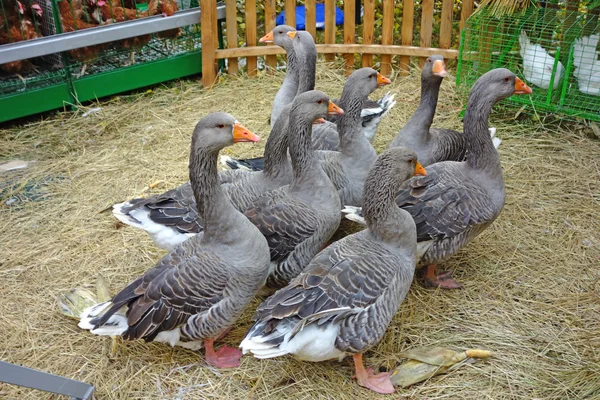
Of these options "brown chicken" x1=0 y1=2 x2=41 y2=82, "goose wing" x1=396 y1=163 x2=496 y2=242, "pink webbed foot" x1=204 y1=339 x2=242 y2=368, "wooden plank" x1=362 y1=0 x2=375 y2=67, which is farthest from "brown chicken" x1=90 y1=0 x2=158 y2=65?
"pink webbed foot" x1=204 y1=339 x2=242 y2=368

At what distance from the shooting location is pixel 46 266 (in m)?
5.07

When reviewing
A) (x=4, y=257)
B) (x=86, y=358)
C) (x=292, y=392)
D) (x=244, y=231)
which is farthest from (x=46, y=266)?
(x=292, y=392)

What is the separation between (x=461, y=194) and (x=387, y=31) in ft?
14.0

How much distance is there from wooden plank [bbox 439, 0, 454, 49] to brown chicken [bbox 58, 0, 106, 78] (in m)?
4.67

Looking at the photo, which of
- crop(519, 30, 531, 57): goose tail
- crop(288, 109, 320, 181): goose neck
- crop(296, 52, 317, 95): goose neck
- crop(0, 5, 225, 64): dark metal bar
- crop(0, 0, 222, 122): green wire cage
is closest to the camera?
crop(288, 109, 320, 181): goose neck

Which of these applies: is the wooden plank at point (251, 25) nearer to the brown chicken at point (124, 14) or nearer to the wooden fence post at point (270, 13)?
the wooden fence post at point (270, 13)

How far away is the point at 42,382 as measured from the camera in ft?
10.8

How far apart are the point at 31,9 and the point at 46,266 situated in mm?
3990

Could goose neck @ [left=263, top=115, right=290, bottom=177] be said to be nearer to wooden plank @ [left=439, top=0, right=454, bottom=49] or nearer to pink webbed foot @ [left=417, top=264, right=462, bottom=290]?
pink webbed foot @ [left=417, top=264, right=462, bottom=290]

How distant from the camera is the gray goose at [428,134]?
17.3 feet

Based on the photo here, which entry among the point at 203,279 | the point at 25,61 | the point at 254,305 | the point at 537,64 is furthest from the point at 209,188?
the point at 25,61

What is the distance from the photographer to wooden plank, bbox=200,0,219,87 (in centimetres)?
786

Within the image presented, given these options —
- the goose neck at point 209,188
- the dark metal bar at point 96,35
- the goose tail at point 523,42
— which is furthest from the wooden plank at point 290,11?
the goose neck at point 209,188

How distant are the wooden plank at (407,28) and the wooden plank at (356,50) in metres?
0.14
